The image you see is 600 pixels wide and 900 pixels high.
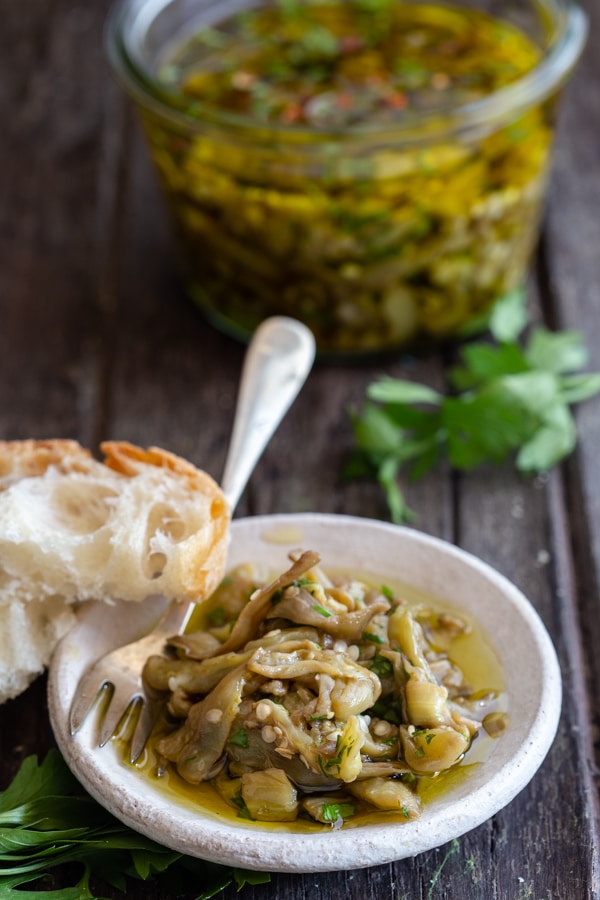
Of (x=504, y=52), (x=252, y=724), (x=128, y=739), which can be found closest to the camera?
(x=252, y=724)

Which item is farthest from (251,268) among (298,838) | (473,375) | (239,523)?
(298,838)

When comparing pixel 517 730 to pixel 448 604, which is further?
pixel 448 604

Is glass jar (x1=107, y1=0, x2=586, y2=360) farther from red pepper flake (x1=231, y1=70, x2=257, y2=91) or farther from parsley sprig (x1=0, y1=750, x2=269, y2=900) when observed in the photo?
parsley sprig (x1=0, y1=750, x2=269, y2=900)

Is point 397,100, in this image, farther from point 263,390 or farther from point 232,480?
point 232,480

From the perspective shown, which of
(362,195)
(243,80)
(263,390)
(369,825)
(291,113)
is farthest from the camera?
(243,80)

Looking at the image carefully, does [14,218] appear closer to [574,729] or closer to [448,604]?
[448,604]

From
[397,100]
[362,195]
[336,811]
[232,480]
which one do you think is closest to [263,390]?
[232,480]

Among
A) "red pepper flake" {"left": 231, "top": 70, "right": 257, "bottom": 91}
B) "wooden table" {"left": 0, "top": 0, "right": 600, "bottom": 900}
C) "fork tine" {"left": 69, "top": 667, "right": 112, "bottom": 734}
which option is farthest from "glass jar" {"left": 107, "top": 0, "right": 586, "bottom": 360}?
"fork tine" {"left": 69, "top": 667, "right": 112, "bottom": 734}
